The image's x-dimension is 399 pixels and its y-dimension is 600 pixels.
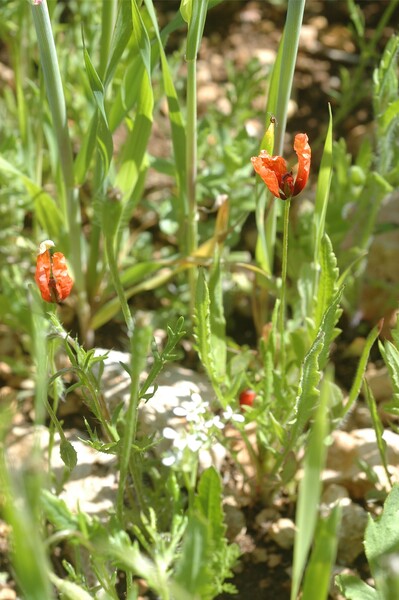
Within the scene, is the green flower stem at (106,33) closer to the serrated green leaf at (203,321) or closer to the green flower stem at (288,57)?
the green flower stem at (288,57)


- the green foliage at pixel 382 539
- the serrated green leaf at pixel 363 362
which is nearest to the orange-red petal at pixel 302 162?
the serrated green leaf at pixel 363 362

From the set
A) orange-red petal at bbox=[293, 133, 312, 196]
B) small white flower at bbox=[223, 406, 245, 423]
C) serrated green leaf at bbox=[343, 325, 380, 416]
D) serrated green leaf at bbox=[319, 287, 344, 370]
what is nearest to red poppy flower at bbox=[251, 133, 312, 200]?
orange-red petal at bbox=[293, 133, 312, 196]

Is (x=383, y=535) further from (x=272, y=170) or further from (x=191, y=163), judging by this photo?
(x=191, y=163)

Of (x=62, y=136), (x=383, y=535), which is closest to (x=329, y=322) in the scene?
(x=383, y=535)

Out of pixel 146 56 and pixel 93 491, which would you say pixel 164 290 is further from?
pixel 146 56

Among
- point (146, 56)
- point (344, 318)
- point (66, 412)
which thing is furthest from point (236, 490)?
point (146, 56)
